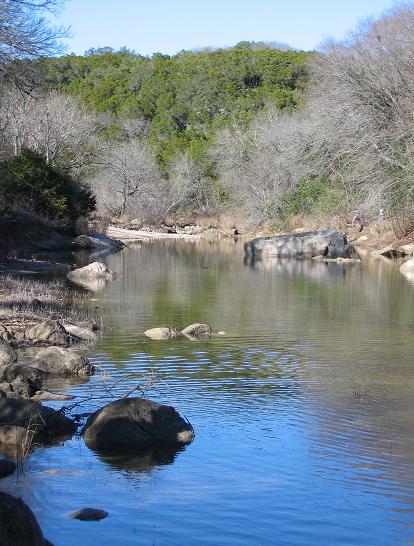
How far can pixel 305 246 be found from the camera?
3850 cm

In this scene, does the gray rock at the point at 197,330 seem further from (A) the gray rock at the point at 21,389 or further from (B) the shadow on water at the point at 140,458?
(B) the shadow on water at the point at 140,458

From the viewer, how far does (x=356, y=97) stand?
34.2 metres

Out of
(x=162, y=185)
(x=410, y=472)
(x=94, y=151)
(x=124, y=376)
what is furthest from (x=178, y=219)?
(x=410, y=472)

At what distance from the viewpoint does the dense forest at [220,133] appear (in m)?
33.8

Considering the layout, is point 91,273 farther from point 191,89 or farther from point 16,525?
point 191,89

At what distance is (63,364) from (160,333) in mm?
3924

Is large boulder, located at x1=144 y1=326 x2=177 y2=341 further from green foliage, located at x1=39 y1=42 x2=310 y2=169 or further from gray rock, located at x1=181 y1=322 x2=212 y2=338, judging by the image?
green foliage, located at x1=39 y1=42 x2=310 y2=169

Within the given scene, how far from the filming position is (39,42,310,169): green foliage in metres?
74.6

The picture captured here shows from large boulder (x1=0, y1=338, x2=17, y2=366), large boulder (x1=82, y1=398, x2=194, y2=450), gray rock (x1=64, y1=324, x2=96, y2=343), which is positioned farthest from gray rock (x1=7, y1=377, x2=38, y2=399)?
gray rock (x1=64, y1=324, x2=96, y2=343)

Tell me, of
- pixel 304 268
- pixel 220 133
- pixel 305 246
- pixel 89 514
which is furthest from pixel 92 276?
pixel 220 133

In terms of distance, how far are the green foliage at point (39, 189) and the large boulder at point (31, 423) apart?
83.2 feet

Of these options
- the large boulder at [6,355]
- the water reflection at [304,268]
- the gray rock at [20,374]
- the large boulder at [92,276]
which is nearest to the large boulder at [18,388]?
the gray rock at [20,374]

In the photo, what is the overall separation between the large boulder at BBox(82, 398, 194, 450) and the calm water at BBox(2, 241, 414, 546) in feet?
0.63

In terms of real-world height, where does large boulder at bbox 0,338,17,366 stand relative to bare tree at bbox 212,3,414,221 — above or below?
below
